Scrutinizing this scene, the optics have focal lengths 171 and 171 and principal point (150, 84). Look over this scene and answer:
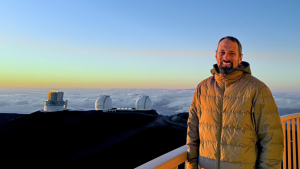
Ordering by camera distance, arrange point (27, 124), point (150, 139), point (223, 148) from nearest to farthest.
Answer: point (223, 148) < point (150, 139) < point (27, 124)

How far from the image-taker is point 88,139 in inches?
635

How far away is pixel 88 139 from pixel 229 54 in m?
16.8

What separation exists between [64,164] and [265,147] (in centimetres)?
1308

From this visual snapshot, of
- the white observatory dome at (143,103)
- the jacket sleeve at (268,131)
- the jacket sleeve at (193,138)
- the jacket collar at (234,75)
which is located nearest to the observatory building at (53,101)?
the white observatory dome at (143,103)

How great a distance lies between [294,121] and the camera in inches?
112

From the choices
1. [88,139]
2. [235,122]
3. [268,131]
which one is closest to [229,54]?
[235,122]

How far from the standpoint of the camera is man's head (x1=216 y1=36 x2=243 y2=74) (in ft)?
5.30

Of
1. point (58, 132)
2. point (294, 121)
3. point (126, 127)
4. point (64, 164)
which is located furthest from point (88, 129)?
point (294, 121)

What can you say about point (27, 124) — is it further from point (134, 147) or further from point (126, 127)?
point (134, 147)

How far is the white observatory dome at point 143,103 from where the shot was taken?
22.5 meters

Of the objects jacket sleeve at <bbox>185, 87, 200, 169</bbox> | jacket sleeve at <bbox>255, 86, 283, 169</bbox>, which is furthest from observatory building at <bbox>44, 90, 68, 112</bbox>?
jacket sleeve at <bbox>255, 86, 283, 169</bbox>

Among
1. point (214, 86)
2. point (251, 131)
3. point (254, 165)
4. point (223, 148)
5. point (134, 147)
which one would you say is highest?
point (214, 86)

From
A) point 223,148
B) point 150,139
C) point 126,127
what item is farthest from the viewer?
point 126,127

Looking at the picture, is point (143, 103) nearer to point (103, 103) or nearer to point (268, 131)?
point (103, 103)
